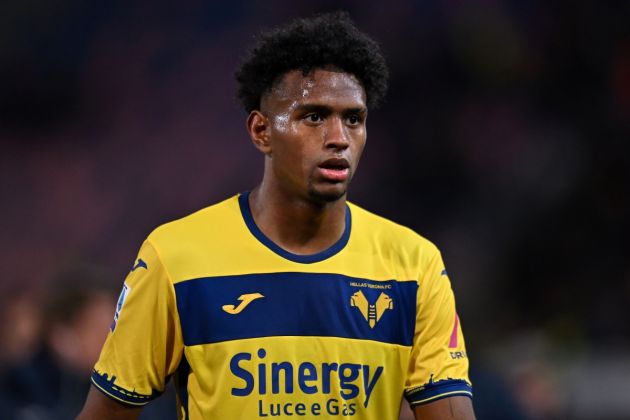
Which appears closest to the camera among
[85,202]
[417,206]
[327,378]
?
[327,378]

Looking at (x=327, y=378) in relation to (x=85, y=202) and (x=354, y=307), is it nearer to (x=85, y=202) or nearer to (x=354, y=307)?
(x=354, y=307)

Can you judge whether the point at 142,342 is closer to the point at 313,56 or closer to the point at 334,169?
the point at 334,169

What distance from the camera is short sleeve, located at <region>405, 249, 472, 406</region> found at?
272 cm

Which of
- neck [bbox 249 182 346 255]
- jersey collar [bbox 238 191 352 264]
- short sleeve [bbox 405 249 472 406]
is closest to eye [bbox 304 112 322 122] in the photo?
neck [bbox 249 182 346 255]

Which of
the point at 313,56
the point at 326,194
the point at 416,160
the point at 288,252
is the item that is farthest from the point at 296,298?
the point at 416,160

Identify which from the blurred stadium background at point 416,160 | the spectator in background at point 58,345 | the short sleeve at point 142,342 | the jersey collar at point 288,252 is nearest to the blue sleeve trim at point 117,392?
the short sleeve at point 142,342

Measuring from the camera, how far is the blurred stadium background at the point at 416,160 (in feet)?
18.4

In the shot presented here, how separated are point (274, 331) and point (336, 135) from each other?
551mm

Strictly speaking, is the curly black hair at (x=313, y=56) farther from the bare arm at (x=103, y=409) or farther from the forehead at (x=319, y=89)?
the bare arm at (x=103, y=409)

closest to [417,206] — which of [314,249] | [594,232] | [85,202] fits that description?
[594,232]

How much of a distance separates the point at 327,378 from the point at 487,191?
12.6 feet

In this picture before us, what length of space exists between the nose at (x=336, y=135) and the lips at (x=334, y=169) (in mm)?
40

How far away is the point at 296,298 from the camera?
8.96 feet

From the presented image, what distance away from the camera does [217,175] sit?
5.90 meters
